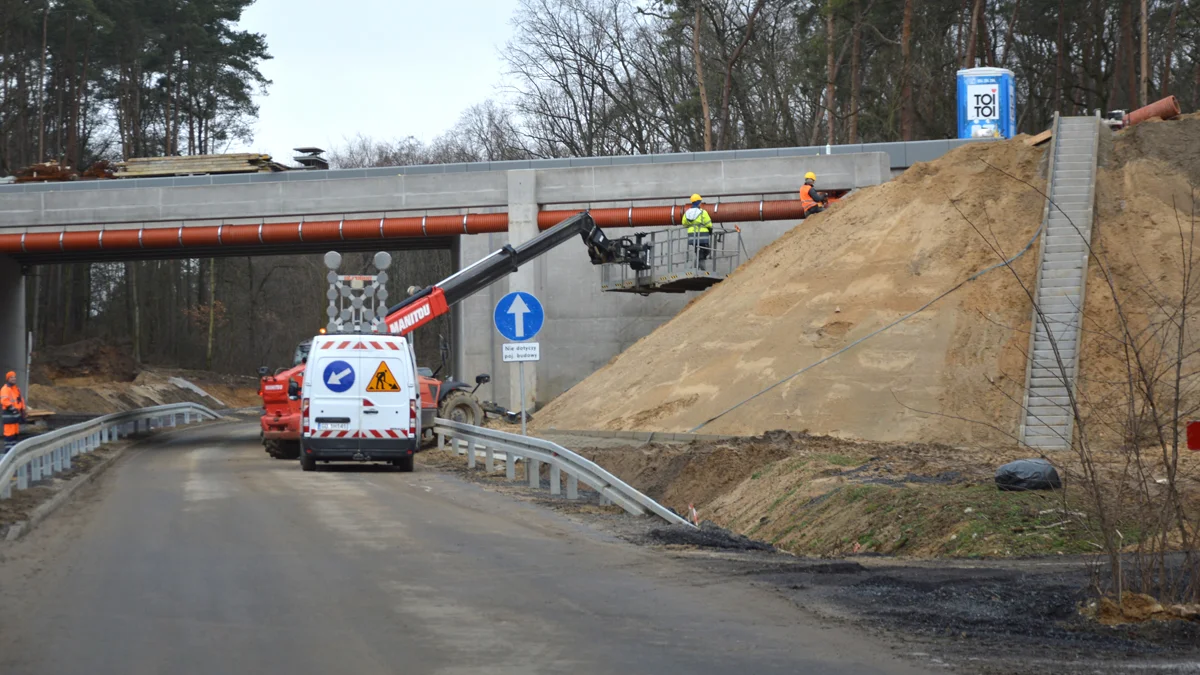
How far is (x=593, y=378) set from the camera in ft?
96.8

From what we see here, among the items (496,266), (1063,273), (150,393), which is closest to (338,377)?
(496,266)

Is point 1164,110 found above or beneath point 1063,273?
above

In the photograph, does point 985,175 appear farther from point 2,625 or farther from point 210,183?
point 2,625

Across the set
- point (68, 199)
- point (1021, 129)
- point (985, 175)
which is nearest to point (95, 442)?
point (68, 199)

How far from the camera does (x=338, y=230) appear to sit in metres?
36.8

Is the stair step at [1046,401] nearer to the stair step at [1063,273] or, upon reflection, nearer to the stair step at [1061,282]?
the stair step at [1061,282]

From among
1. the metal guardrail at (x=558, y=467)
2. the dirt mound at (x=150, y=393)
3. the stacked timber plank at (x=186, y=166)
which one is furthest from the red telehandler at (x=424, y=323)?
the dirt mound at (x=150, y=393)

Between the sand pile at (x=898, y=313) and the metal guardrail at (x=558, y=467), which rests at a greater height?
the sand pile at (x=898, y=313)

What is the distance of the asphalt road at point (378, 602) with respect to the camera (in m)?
7.42

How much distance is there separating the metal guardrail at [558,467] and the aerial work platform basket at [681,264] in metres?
9.74

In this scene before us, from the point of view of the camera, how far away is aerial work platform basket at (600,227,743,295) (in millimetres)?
32469

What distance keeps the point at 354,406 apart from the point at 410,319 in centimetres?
496

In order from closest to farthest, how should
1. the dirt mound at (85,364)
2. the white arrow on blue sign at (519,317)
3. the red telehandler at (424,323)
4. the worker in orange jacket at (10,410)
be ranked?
the white arrow on blue sign at (519,317), the red telehandler at (424,323), the worker in orange jacket at (10,410), the dirt mound at (85,364)

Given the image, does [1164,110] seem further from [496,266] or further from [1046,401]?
[496,266]
